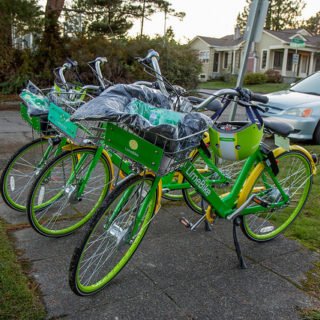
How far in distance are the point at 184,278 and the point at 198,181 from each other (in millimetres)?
726

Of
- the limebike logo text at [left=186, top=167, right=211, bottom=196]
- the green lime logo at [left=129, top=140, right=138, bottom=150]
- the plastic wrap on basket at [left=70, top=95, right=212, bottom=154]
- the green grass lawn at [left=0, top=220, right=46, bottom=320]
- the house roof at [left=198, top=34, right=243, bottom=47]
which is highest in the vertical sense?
the house roof at [left=198, top=34, right=243, bottom=47]

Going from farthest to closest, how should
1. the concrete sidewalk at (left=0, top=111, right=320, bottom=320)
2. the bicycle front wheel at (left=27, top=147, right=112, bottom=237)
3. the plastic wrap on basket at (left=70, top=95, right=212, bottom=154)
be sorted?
the bicycle front wheel at (left=27, top=147, right=112, bottom=237) < the concrete sidewalk at (left=0, top=111, right=320, bottom=320) < the plastic wrap on basket at (left=70, top=95, right=212, bottom=154)

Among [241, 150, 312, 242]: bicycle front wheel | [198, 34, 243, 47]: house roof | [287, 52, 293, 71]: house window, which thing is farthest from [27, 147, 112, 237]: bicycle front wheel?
[198, 34, 243, 47]: house roof

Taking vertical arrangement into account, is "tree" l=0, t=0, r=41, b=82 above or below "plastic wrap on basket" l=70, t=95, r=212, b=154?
above

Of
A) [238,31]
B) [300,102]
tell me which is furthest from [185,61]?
[238,31]

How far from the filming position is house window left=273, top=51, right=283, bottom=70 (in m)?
44.0

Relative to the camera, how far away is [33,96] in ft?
10.8

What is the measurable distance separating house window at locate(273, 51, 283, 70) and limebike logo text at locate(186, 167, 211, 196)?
4454 cm

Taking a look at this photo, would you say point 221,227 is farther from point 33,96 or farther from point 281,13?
point 281,13

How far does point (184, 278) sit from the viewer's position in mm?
2766

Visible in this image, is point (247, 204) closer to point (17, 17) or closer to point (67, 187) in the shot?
point (67, 187)

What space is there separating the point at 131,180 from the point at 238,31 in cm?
4941

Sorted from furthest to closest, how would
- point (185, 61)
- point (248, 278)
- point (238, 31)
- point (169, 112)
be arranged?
point (238, 31), point (185, 61), point (248, 278), point (169, 112)

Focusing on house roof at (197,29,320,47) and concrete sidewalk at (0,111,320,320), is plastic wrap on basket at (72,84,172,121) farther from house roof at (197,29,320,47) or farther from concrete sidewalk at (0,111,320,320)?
house roof at (197,29,320,47)
